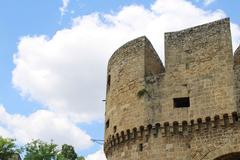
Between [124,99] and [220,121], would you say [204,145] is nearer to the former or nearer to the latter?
[220,121]

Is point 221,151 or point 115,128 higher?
point 115,128

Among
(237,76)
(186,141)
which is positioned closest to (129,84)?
(186,141)

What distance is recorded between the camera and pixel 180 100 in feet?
46.7

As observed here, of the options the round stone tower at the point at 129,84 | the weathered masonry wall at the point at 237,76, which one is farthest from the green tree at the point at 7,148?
the weathered masonry wall at the point at 237,76

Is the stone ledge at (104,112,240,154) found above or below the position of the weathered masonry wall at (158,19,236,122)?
below

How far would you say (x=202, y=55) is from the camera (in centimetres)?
1436

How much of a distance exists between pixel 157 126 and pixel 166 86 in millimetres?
1463

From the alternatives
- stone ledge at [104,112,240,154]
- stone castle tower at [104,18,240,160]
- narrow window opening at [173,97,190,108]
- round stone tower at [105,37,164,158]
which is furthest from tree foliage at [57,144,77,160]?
narrow window opening at [173,97,190,108]

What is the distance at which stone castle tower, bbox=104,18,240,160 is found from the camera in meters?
13.1

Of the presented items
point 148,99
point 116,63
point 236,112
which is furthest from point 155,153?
point 116,63

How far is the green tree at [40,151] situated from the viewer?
21562mm

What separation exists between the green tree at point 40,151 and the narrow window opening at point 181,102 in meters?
9.72

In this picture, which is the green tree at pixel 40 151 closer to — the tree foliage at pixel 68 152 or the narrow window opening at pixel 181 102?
the tree foliage at pixel 68 152

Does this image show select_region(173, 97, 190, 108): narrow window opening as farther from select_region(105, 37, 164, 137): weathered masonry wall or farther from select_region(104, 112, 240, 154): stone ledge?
select_region(105, 37, 164, 137): weathered masonry wall
